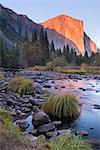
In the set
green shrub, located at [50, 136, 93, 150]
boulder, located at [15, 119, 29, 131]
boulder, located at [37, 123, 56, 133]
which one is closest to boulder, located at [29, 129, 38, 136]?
boulder, located at [37, 123, 56, 133]

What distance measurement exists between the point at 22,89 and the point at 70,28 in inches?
138

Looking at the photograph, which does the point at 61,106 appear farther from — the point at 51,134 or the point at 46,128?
the point at 51,134

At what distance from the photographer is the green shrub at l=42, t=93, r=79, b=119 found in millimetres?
8695

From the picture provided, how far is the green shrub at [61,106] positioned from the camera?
870 cm

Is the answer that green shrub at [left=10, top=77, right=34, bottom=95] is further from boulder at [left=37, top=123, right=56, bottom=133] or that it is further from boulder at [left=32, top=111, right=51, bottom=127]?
boulder at [left=37, top=123, right=56, bottom=133]

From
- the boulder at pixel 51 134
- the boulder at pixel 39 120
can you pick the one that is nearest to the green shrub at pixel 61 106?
the boulder at pixel 39 120

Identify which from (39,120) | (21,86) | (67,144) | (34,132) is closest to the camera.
→ (67,144)

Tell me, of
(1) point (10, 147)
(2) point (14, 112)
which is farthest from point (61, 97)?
(1) point (10, 147)

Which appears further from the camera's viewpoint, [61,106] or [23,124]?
[61,106]

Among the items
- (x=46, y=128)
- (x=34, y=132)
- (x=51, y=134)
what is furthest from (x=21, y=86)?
(x=51, y=134)

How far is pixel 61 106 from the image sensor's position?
8.82 meters

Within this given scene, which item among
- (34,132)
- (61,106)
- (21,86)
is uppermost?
(21,86)

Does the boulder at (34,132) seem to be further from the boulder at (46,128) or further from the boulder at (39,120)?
the boulder at (39,120)

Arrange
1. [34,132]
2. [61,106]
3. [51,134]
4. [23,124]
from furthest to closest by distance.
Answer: [61,106]
[23,124]
[34,132]
[51,134]
